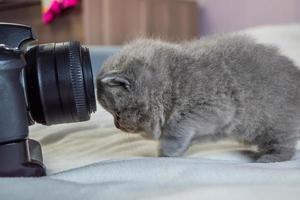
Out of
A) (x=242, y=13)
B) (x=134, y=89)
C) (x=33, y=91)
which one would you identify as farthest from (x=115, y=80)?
(x=242, y=13)

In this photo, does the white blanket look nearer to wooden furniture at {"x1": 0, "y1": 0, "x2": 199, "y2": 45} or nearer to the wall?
wooden furniture at {"x1": 0, "y1": 0, "x2": 199, "y2": 45}

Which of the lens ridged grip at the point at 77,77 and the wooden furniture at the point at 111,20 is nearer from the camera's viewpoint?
the lens ridged grip at the point at 77,77

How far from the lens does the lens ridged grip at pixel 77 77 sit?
0.83 meters

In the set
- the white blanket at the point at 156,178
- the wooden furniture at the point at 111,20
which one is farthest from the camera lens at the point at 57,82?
the wooden furniture at the point at 111,20

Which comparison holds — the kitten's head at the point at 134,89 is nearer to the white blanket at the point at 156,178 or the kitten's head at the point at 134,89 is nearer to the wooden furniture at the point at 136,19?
the white blanket at the point at 156,178

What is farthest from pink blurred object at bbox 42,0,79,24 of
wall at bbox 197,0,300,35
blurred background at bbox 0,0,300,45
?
wall at bbox 197,0,300,35

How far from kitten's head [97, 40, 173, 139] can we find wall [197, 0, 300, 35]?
4.63 feet

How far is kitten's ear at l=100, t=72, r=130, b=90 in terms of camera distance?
0.89 meters

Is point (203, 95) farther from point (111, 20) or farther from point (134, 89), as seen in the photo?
point (111, 20)

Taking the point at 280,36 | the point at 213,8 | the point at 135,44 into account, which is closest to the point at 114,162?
the point at 135,44

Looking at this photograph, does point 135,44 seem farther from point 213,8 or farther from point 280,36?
point 213,8

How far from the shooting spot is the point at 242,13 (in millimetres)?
2369

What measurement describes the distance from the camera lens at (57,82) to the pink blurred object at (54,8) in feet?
3.96

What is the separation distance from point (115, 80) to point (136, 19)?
144 cm
